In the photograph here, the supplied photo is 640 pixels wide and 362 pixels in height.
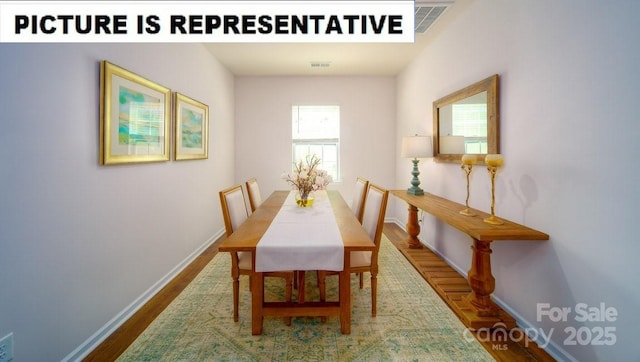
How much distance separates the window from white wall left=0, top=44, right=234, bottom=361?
2592 mm

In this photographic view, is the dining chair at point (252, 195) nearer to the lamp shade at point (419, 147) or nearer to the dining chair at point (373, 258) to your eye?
the dining chair at point (373, 258)

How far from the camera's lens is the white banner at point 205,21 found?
169 cm

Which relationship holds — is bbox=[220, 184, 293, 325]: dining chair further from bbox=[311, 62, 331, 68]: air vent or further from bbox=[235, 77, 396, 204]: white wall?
bbox=[311, 62, 331, 68]: air vent

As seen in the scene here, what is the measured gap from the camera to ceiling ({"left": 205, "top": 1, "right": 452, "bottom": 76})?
134 inches

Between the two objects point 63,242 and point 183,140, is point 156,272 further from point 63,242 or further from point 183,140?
point 183,140

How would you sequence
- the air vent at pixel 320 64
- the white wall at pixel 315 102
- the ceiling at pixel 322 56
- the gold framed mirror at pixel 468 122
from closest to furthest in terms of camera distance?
the gold framed mirror at pixel 468 122, the ceiling at pixel 322 56, the air vent at pixel 320 64, the white wall at pixel 315 102

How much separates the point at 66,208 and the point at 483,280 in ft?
9.12

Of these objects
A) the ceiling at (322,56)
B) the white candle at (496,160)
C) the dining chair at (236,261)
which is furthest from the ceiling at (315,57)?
the dining chair at (236,261)

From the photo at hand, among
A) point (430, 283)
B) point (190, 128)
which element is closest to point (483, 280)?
point (430, 283)

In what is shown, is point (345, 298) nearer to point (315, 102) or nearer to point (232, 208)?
point (232, 208)

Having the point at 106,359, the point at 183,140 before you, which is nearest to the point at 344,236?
the point at 106,359

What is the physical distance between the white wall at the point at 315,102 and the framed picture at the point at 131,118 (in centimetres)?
220

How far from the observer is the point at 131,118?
2.07 m

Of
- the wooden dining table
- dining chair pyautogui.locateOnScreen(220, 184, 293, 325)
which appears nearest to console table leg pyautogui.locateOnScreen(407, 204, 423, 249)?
the wooden dining table
